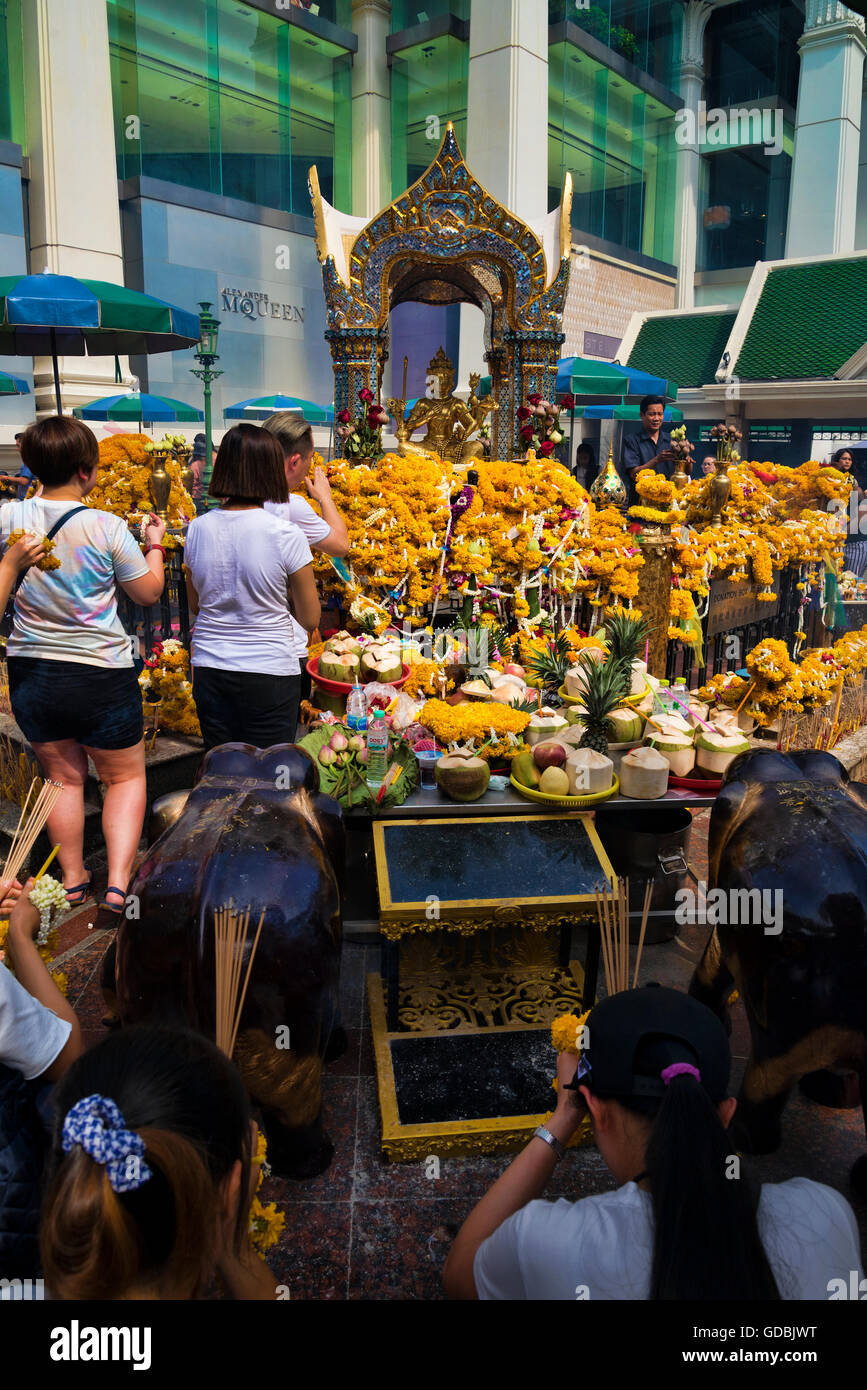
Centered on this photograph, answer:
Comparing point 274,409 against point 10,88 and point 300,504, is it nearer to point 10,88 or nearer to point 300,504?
point 10,88

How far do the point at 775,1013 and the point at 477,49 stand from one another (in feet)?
61.0

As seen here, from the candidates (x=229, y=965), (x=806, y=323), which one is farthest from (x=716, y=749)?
(x=806, y=323)

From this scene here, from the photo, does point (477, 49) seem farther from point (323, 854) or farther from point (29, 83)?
point (323, 854)

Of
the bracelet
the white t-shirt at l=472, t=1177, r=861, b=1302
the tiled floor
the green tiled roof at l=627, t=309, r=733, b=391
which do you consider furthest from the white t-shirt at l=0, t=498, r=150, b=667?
the green tiled roof at l=627, t=309, r=733, b=391

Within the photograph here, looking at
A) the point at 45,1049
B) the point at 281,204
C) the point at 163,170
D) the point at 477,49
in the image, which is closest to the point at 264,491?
the point at 45,1049

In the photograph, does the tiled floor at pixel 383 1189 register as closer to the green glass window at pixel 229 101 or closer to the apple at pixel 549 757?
the apple at pixel 549 757

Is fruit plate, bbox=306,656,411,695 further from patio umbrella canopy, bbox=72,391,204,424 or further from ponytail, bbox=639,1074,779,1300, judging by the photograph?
patio umbrella canopy, bbox=72,391,204,424

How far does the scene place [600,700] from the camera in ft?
15.0

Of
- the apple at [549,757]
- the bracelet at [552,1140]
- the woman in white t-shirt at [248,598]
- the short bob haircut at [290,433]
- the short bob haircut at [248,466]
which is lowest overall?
the bracelet at [552,1140]

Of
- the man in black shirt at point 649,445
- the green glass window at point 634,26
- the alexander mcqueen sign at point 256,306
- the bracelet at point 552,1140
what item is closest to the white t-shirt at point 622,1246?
the bracelet at point 552,1140

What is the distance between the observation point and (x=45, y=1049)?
2.14m

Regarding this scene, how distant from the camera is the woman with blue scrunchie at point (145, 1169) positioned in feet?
4.63

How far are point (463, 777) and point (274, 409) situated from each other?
14.4m

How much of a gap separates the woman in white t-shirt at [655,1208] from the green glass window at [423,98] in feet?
76.6
